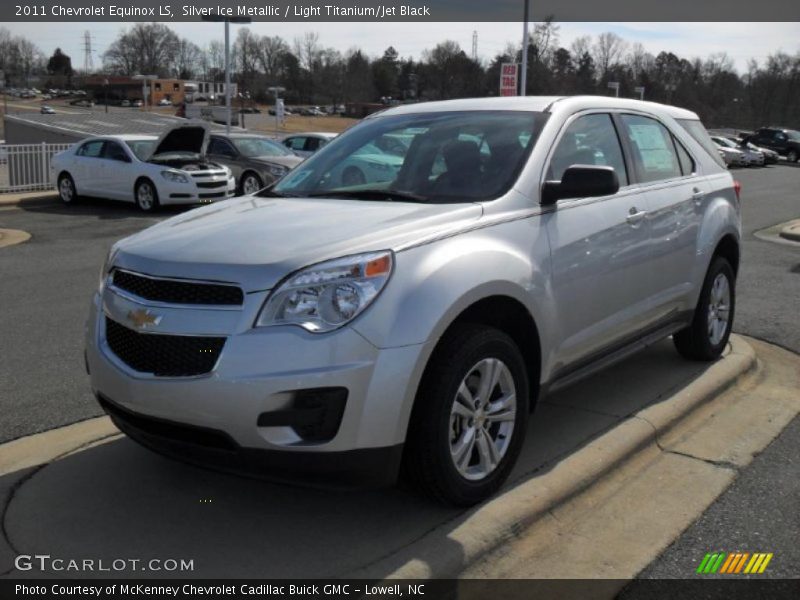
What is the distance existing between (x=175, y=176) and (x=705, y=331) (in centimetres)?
1274

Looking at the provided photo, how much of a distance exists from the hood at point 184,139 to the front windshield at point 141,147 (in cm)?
23

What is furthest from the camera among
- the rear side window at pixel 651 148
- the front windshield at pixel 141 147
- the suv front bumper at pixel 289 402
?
the front windshield at pixel 141 147

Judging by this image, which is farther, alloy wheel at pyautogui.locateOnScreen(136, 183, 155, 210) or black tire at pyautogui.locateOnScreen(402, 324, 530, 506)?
alloy wheel at pyautogui.locateOnScreen(136, 183, 155, 210)

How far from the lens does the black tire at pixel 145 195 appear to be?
16.2 metres

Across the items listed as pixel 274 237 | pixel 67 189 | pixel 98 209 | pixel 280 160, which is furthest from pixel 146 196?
pixel 274 237

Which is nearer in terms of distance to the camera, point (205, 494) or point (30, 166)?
point (205, 494)

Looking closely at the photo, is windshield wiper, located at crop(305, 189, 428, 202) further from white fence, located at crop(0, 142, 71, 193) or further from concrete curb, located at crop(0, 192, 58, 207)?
white fence, located at crop(0, 142, 71, 193)

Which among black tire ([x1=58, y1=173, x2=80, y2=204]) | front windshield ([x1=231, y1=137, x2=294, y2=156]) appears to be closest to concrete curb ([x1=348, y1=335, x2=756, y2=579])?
front windshield ([x1=231, y1=137, x2=294, y2=156])

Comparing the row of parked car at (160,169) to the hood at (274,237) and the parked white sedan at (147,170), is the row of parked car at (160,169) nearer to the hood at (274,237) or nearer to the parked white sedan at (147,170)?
the parked white sedan at (147,170)

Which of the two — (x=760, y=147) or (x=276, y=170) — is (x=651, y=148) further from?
(x=760, y=147)

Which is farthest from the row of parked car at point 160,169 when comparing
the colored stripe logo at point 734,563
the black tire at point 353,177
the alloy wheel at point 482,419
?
the colored stripe logo at point 734,563

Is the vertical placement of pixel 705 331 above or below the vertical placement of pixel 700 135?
below

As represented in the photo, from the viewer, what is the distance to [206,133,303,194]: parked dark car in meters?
18.1

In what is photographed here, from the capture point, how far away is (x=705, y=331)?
5535 millimetres
